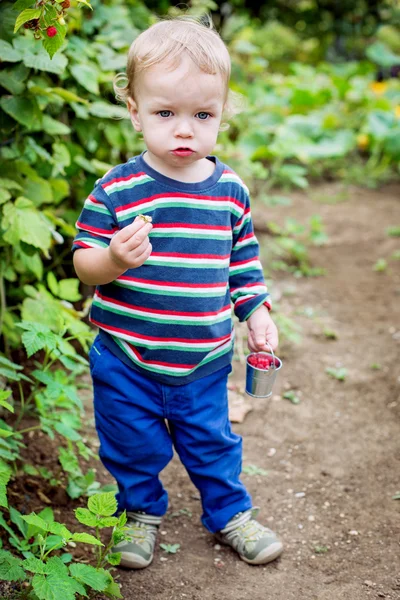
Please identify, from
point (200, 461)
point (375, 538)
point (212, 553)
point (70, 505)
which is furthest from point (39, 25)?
point (375, 538)

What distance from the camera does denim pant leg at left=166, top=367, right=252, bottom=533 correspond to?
5.93ft

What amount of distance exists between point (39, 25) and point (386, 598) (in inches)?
59.8

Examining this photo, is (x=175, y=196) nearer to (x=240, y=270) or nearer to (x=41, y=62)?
(x=240, y=270)

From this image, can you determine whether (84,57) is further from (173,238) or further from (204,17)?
(173,238)

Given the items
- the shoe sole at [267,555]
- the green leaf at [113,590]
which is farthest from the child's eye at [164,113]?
the shoe sole at [267,555]

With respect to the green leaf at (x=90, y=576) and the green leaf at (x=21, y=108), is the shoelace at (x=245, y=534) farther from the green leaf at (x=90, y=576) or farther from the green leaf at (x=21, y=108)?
the green leaf at (x=21, y=108)

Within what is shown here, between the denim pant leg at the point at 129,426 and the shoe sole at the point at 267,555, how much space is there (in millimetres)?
313

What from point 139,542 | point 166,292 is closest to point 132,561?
point 139,542

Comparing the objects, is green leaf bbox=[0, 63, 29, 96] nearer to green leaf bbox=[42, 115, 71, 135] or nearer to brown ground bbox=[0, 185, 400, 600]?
green leaf bbox=[42, 115, 71, 135]

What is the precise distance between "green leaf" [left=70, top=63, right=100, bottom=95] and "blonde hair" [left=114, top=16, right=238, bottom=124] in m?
0.79

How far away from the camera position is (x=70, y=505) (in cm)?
205

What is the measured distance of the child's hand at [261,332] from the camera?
1846mm

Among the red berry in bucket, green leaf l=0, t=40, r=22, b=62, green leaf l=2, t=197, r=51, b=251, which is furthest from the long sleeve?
green leaf l=0, t=40, r=22, b=62

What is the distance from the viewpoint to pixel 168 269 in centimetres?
169
